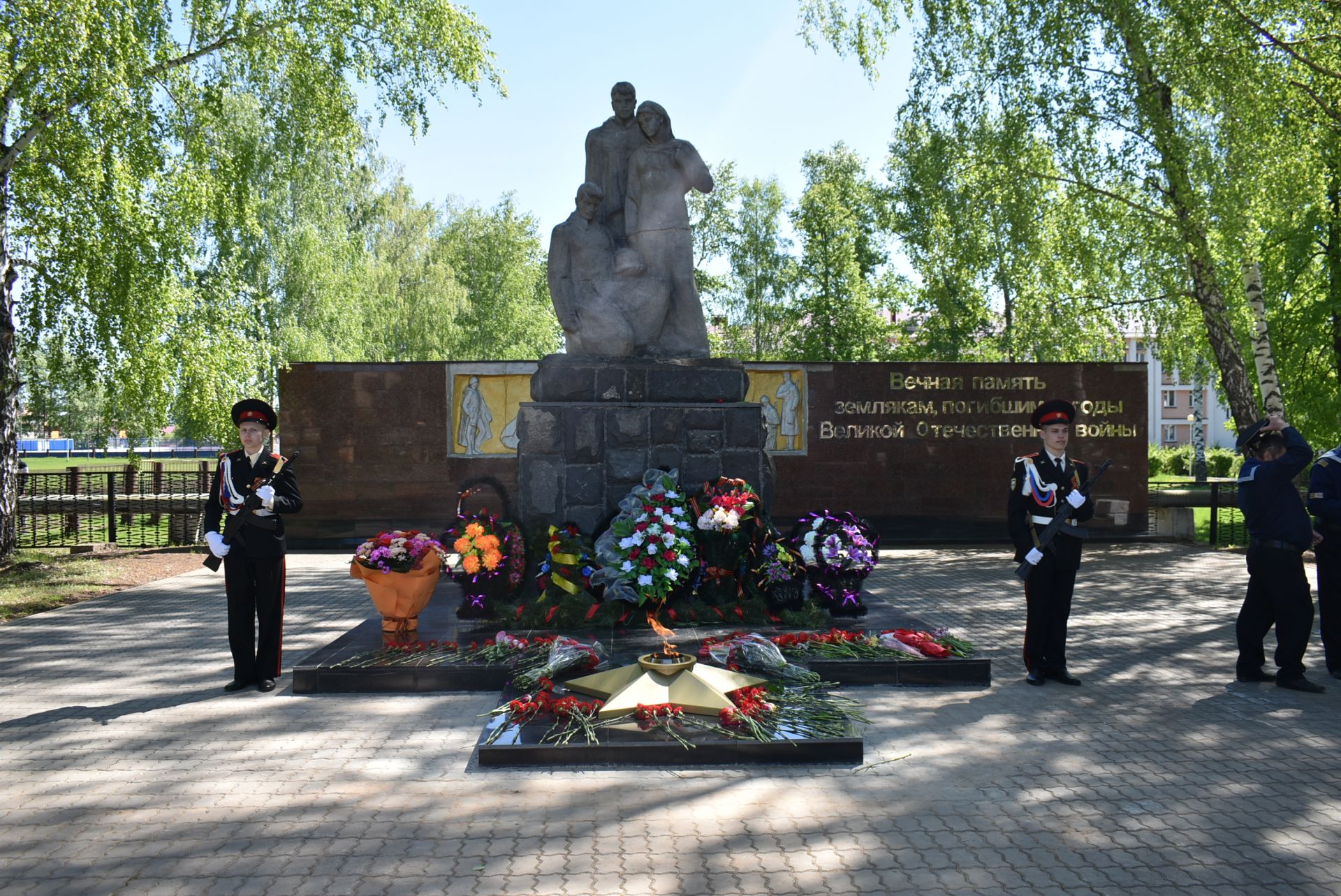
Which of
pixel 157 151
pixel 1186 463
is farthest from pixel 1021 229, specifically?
pixel 1186 463

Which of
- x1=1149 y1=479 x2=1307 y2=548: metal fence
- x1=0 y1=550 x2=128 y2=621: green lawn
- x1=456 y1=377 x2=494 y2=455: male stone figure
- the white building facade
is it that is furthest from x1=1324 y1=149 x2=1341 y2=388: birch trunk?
the white building facade

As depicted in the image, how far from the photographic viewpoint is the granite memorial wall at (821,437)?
47.2ft

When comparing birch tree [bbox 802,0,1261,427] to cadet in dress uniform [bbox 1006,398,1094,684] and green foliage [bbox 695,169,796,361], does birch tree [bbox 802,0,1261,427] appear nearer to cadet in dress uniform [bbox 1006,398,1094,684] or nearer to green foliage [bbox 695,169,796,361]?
cadet in dress uniform [bbox 1006,398,1094,684]

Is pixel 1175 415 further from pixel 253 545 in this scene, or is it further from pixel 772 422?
pixel 253 545

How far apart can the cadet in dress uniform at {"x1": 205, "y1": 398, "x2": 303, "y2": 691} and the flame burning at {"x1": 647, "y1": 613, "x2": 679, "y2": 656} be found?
239 cm

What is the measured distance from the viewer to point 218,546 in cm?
621

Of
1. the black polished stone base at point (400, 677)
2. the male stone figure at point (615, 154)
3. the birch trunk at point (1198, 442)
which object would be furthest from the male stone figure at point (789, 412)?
the birch trunk at point (1198, 442)

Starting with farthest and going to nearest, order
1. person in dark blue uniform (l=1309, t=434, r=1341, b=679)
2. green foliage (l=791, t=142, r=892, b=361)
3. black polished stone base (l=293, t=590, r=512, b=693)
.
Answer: green foliage (l=791, t=142, r=892, b=361) → person in dark blue uniform (l=1309, t=434, r=1341, b=679) → black polished stone base (l=293, t=590, r=512, b=693)

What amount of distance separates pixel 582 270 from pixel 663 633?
10.7ft

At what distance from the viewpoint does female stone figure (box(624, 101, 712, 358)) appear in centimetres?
849

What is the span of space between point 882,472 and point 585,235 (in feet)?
25.9

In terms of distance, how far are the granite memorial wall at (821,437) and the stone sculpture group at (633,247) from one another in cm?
587

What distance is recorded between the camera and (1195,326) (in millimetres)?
18062

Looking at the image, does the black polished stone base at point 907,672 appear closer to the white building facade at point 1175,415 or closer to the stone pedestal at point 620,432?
the stone pedestal at point 620,432
